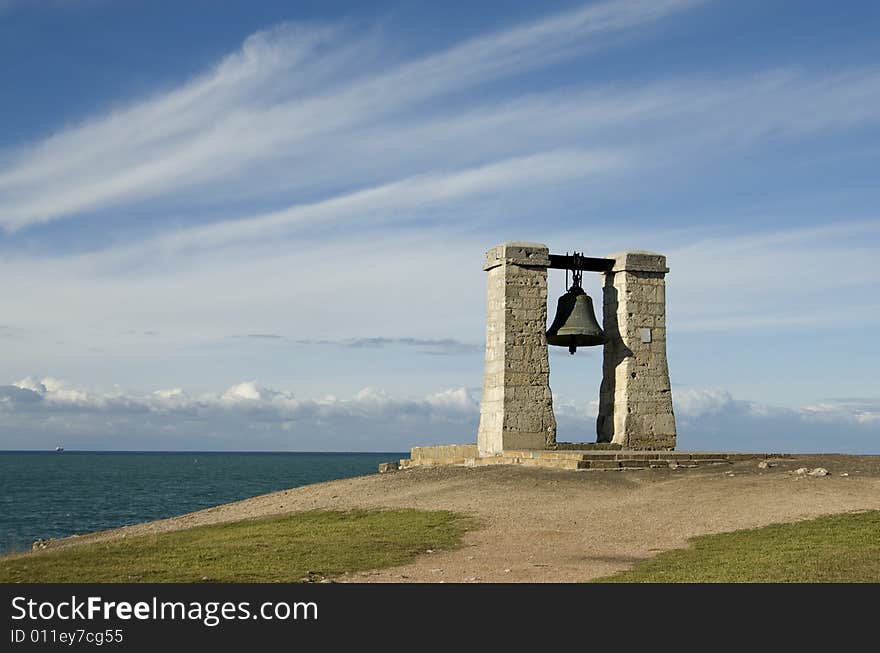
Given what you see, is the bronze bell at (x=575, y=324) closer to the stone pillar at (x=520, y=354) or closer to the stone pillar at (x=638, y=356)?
the stone pillar at (x=520, y=354)

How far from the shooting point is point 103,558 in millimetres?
14289

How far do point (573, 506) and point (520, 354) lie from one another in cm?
723

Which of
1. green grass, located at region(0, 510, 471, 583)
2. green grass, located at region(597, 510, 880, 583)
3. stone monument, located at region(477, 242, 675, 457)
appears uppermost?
stone monument, located at region(477, 242, 675, 457)

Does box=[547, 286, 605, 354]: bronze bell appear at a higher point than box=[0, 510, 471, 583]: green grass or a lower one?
higher

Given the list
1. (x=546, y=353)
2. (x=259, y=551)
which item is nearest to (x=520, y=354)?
(x=546, y=353)

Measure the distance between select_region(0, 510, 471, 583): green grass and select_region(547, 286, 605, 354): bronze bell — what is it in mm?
7931

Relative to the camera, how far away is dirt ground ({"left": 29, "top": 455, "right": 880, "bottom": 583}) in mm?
13062

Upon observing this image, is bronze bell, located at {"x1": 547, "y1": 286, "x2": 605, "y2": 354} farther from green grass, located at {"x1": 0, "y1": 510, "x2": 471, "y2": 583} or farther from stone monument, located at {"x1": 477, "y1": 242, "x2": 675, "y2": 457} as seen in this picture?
A: green grass, located at {"x1": 0, "y1": 510, "x2": 471, "y2": 583}

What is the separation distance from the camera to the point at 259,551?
14.4 m

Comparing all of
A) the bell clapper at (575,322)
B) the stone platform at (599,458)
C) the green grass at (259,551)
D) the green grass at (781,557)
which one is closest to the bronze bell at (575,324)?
the bell clapper at (575,322)

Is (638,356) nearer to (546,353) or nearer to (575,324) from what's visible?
(575,324)

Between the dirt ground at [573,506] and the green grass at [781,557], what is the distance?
0.52 meters

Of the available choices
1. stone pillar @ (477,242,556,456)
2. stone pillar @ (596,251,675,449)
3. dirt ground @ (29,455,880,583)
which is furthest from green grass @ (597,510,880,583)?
stone pillar @ (596,251,675,449)
